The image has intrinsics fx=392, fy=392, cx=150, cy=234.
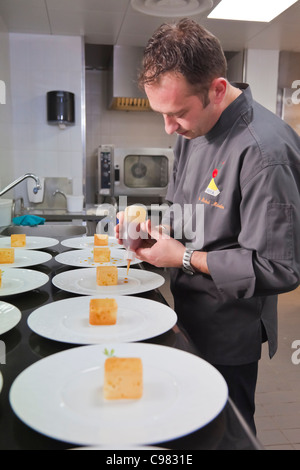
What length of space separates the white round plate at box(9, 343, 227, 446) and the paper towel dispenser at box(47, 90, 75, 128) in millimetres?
3430

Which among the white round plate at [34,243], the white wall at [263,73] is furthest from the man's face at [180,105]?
the white wall at [263,73]

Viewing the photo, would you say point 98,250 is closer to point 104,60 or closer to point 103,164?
point 103,164

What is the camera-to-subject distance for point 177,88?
104 centimetres

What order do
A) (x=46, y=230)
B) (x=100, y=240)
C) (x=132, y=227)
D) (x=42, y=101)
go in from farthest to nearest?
(x=42, y=101) → (x=46, y=230) → (x=100, y=240) → (x=132, y=227)

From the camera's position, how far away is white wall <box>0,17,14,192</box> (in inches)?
139

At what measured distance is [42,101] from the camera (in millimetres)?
3961

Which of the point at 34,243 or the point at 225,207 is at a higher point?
the point at 225,207

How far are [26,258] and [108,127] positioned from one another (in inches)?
157

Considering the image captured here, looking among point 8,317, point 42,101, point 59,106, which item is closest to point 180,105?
point 8,317

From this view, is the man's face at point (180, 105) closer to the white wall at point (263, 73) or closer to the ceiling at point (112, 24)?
the ceiling at point (112, 24)

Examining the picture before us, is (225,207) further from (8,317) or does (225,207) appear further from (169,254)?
(8,317)

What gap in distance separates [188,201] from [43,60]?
3.23 metres

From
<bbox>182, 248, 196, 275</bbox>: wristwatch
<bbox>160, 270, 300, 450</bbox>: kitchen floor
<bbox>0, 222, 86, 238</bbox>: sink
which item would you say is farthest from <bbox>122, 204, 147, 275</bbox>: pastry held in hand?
<bbox>0, 222, 86, 238</bbox>: sink

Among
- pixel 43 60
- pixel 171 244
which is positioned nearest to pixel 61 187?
pixel 43 60
